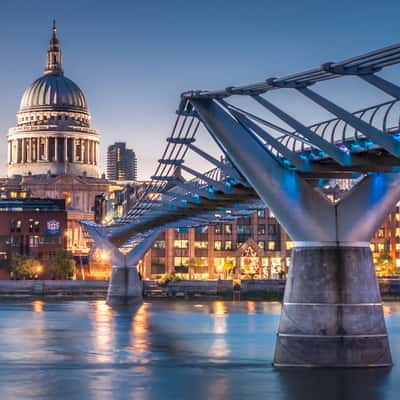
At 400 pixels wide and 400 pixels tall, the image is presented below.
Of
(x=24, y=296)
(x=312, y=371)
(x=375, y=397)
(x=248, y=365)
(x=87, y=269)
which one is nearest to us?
(x=375, y=397)

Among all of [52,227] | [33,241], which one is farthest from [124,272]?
[52,227]

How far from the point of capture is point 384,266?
491 feet

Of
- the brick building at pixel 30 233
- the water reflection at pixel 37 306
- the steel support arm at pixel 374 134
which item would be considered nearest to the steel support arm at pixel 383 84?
the steel support arm at pixel 374 134

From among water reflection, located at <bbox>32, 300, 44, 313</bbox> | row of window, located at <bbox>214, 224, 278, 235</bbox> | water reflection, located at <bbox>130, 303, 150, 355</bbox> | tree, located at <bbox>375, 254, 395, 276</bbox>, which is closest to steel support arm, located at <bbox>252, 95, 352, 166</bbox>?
water reflection, located at <bbox>130, 303, 150, 355</bbox>

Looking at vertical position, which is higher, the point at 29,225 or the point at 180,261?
the point at 29,225

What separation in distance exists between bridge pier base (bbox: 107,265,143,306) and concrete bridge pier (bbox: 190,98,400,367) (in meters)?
64.2

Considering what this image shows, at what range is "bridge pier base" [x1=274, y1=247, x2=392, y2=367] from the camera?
41.4m

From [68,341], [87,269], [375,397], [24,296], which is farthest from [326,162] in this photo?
[87,269]

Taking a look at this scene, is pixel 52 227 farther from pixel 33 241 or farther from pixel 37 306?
pixel 37 306

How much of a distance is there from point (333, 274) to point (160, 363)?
1029cm

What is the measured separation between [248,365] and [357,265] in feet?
24.4

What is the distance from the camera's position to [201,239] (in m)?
157

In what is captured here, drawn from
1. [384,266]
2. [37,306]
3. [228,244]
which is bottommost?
[37,306]

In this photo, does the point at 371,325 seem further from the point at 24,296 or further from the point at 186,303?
the point at 24,296
